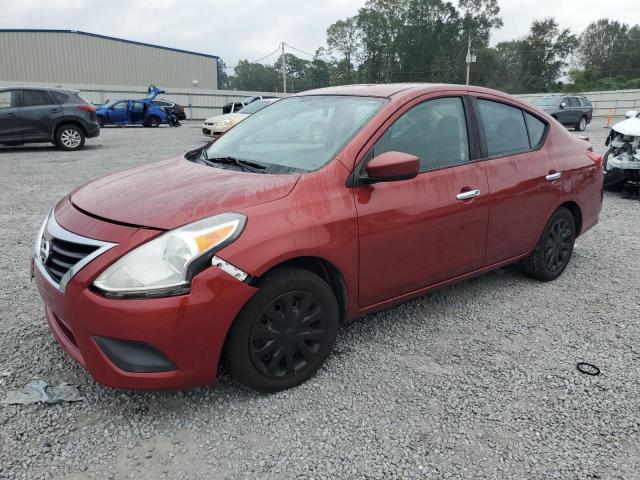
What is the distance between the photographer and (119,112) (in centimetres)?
2283

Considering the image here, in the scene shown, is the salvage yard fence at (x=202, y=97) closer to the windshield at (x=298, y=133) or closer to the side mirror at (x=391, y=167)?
the windshield at (x=298, y=133)

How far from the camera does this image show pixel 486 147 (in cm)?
360

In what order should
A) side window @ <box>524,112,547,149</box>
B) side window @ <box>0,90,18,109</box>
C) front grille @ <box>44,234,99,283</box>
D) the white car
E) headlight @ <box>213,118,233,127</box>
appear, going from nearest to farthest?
front grille @ <box>44,234,99,283</box>
side window @ <box>524,112,547,149</box>
side window @ <box>0,90,18,109</box>
the white car
headlight @ <box>213,118,233,127</box>

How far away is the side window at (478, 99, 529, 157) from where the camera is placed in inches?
144

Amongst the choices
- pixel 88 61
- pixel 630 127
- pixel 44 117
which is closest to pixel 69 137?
pixel 44 117

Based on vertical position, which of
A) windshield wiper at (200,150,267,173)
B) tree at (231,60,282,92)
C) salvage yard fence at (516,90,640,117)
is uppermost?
tree at (231,60,282,92)

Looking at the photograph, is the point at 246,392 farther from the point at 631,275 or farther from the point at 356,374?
the point at 631,275

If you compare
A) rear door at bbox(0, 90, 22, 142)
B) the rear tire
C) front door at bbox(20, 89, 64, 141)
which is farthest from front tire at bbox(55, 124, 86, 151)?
the rear tire

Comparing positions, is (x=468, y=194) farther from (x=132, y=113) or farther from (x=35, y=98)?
(x=132, y=113)

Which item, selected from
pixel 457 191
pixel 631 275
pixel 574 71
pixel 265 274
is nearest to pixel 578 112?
pixel 631 275

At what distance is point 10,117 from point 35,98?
718mm

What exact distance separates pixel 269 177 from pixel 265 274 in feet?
1.92

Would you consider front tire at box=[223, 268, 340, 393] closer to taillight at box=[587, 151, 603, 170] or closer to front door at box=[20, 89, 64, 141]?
taillight at box=[587, 151, 603, 170]

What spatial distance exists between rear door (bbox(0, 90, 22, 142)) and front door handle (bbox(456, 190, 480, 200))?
39.2 feet
